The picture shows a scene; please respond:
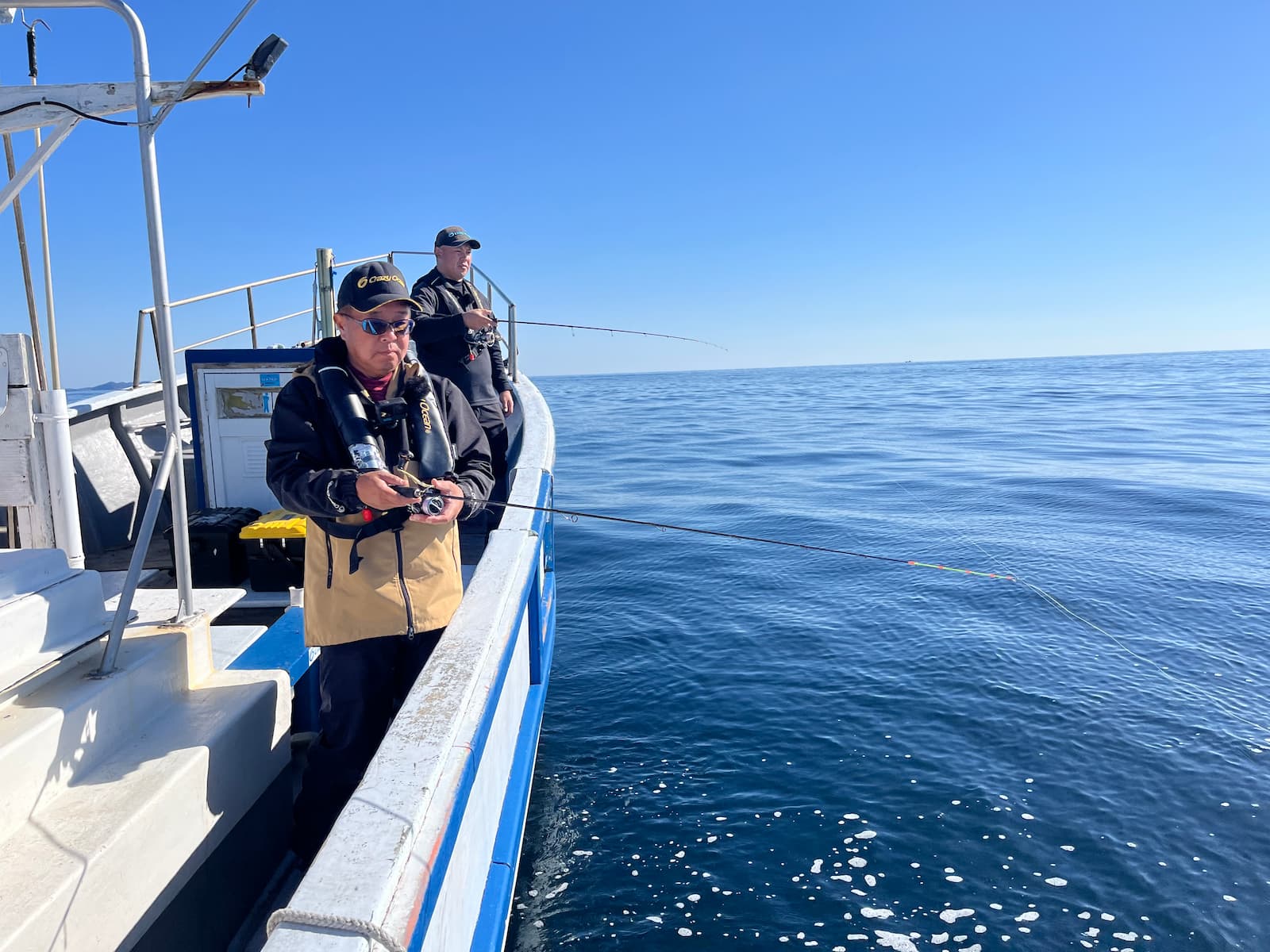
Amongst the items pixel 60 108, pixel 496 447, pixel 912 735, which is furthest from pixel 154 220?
pixel 912 735

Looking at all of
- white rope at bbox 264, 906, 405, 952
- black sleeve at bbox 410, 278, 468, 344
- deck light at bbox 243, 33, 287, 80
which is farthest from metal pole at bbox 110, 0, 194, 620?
black sleeve at bbox 410, 278, 468, 344

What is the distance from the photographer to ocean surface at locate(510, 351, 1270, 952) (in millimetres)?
3156

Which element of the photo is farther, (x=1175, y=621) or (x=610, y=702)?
(x=1175, y=621)

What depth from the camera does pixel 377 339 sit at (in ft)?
7.38

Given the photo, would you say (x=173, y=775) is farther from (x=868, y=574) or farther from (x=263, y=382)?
(x=868, y=574)

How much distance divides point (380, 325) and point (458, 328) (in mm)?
1732

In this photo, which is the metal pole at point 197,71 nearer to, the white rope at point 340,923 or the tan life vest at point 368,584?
the tan life vest at point 368,584

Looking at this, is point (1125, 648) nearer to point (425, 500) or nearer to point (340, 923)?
point (425, 500)

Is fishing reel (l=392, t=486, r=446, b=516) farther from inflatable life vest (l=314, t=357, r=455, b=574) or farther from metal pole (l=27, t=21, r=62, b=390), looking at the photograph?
metal pole (l=27, t=21, r=62, b=390)

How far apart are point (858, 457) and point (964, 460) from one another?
6.46 ft

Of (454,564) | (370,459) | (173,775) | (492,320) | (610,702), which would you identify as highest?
(492,320)

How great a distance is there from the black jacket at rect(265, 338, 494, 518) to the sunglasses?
0.15 metres

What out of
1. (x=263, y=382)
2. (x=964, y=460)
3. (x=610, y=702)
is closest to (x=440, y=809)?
(x=610, y=702)

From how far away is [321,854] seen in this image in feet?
4.33
